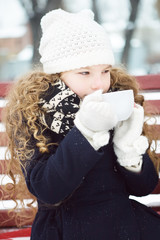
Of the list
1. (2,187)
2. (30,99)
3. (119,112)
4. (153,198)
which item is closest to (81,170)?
(119,112)

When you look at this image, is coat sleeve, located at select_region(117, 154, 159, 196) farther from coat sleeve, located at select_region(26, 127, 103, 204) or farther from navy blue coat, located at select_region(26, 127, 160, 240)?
coat sleeve, located at select_region(26, 127, 103, 204)

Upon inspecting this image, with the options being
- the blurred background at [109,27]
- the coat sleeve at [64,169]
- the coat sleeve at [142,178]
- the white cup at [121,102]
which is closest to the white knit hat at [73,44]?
the white cup at [121,102]

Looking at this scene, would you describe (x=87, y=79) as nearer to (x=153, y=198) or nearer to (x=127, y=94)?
(x=127, y=94)

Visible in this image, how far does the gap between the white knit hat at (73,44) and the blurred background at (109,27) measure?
113 cm

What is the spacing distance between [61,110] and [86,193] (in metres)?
0.30

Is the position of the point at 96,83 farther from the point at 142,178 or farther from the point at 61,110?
the point at 142,178

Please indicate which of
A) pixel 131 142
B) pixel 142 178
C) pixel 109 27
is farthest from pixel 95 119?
pixel 109 27

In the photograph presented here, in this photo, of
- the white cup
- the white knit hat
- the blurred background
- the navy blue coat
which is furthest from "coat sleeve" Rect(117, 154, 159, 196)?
the blurred background

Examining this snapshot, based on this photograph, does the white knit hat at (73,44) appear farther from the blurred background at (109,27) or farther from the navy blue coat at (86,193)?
the blurred background at (109,27)

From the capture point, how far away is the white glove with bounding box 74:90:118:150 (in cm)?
103

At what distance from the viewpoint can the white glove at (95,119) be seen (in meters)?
1.03

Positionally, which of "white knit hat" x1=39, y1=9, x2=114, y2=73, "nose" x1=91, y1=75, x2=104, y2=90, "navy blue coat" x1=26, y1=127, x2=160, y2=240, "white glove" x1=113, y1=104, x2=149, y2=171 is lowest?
"navy blue coat" x1=26, y1=127, x2=160, y2=240

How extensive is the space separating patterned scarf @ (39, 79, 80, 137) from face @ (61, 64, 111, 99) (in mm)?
34

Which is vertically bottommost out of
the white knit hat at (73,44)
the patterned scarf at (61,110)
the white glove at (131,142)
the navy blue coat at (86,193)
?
the navy blue coat at (86,193)
